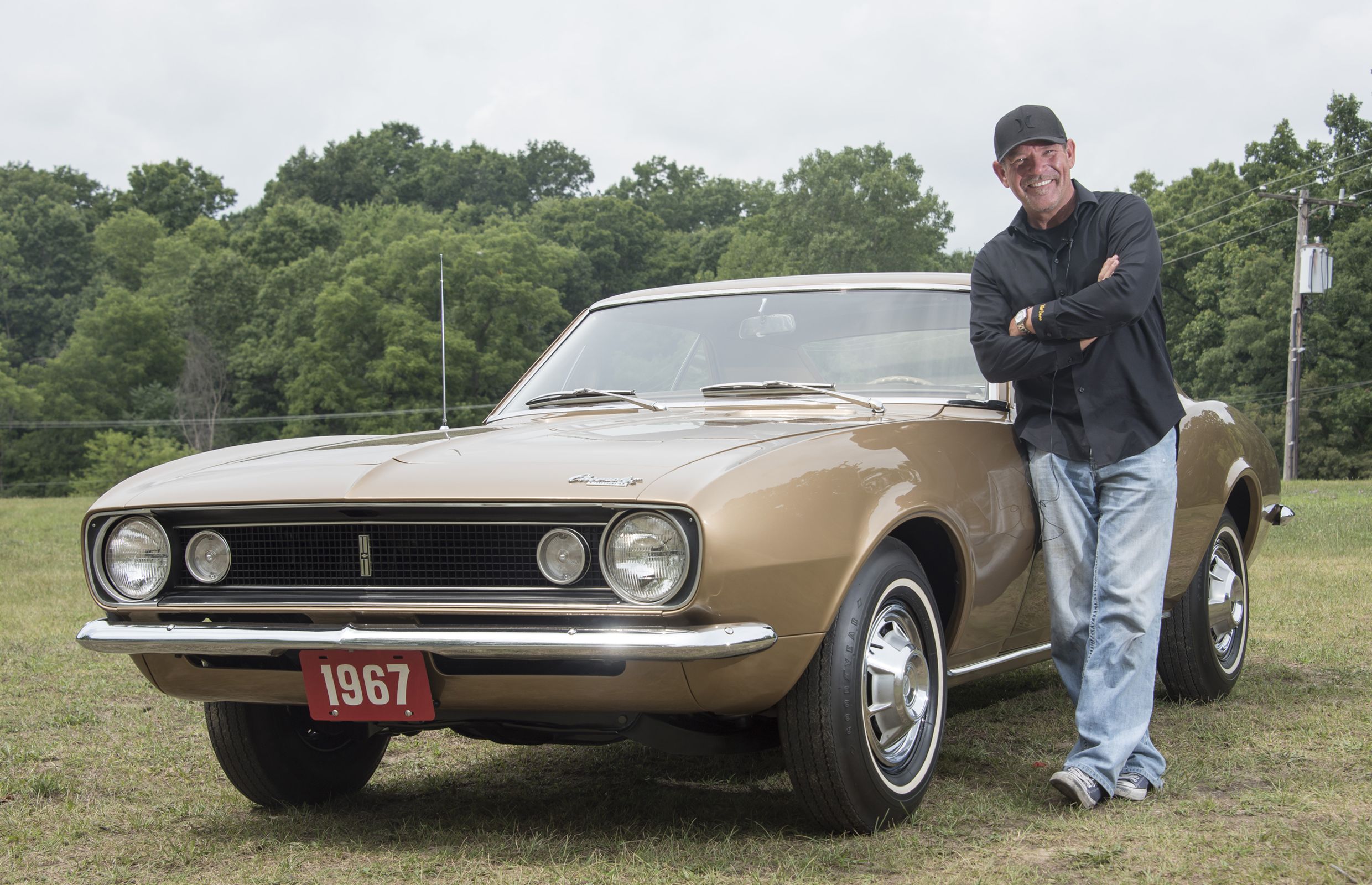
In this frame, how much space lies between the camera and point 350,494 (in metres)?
3.21

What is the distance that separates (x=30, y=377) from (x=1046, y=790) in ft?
280

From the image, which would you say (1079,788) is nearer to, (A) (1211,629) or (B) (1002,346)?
(B) (1002,346)

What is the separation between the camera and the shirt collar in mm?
4051

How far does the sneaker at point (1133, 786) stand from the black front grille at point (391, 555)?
172 cm

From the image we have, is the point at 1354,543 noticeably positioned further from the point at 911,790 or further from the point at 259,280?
the point at 259,280

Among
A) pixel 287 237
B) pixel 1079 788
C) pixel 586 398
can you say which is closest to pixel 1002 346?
pixel 1079 788

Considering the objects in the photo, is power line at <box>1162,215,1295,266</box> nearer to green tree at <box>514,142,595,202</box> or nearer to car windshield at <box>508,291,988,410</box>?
car windshield at <box>508,291,988,410</box>

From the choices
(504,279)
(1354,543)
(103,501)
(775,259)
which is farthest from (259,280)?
(103,501)

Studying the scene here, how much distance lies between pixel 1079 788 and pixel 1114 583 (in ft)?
1.95

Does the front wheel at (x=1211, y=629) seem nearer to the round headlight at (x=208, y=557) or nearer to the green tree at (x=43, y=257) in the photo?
the round headlight at (x=208, y=557)

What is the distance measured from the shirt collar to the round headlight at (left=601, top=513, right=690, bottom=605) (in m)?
1.78

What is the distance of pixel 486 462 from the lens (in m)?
3.30

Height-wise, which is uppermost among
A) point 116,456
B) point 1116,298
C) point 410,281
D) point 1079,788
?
point 410,281

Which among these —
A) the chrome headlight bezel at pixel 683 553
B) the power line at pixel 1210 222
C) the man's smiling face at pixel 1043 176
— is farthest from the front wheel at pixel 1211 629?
the power line at pixel 1210 222
